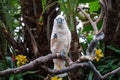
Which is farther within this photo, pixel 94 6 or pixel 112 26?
pixel 94 6

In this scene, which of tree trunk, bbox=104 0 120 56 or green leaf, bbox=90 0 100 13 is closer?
tree trunk, bbox=104 0 120 56

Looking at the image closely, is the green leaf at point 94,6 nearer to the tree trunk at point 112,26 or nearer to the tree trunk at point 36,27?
the tree trunk at point 112,26

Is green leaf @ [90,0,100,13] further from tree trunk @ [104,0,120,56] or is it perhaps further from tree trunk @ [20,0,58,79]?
tree trunk @ [20,0,58,79]

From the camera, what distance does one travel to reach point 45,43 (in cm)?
218

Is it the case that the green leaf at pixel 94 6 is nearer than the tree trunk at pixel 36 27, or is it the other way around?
the tree trunk at pixel 36 27

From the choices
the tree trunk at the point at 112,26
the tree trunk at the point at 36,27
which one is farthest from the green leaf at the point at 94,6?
the tree trunk at the point at 36,27

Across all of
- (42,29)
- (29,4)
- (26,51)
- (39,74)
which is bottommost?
(39,74)

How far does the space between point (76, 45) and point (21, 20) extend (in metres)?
0.49

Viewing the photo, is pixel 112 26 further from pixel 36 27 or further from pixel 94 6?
pixel 36 27

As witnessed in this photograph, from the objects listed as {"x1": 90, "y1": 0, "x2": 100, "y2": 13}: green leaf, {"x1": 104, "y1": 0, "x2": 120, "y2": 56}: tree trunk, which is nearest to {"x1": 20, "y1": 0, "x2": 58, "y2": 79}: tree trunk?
{"x1": 104, "y1": 0, "x2": 120, "y2": 56}: tree trunk

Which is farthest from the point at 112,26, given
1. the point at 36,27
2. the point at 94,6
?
the point at 36,27

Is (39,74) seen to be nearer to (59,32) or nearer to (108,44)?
(108,44)

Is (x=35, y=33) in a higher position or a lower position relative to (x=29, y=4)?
lower

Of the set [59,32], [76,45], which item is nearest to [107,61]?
[76,45]
